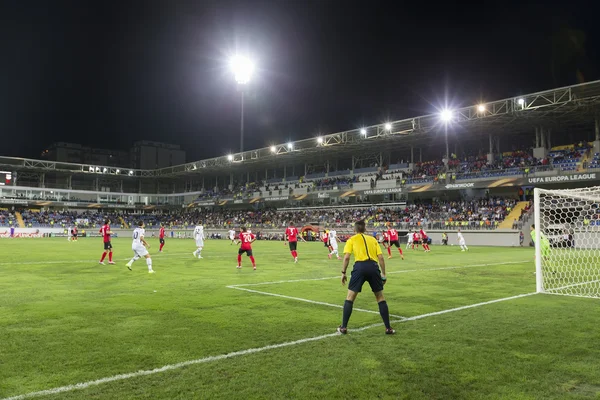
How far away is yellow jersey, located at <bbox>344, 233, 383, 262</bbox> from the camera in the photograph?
721cm

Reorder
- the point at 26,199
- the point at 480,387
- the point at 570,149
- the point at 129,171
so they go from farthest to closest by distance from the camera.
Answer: the point at 129,171 < the point at 26,199 < the point at 570,149 < the point at 480,387

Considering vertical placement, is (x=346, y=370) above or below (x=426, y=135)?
below

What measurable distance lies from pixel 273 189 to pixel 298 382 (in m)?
65.4

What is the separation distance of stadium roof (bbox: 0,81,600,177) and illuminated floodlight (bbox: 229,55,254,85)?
38.1 feet

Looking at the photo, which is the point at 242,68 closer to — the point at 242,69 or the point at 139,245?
the point at 242,69

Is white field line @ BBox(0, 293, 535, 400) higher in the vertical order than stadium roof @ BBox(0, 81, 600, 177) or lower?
lower

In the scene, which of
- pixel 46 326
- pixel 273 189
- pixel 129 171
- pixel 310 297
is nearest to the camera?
pixel 46 326

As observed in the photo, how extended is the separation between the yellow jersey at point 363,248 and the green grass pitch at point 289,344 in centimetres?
127

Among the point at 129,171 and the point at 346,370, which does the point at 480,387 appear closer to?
the point at 346,370

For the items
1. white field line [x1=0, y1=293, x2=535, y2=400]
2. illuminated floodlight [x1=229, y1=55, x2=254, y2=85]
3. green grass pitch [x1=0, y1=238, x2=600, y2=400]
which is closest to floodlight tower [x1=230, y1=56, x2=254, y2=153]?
illuminated floodlight [x1=229, y1=55, x2=254, y2=85]

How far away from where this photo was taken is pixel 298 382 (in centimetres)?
487

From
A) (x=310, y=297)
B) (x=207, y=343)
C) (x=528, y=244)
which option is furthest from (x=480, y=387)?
(x=528, y=244)

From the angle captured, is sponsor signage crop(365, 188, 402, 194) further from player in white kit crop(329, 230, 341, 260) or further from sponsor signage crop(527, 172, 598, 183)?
player in white kit crop(329, 230, 341, 260)

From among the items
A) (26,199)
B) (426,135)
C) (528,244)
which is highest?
(426,135)
